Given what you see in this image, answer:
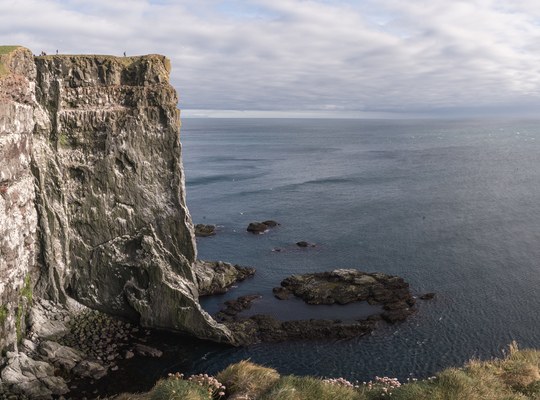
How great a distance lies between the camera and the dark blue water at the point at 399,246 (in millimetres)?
43469

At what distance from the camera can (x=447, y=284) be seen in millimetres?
58375

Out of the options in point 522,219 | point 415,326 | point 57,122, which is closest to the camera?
point 57,122

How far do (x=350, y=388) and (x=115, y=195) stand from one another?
33.8 meters

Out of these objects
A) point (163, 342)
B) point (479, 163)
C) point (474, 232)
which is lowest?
point (163, 342)

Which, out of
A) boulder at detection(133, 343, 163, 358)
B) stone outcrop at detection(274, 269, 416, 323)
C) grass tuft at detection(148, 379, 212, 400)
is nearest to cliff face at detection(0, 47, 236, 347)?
boulder at detection(133, 343, 163, 358)

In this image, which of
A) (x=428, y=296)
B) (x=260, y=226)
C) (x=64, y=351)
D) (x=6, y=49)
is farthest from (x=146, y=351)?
(x=260, y=226)

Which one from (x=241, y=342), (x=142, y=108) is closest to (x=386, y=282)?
(x=241, y=342)

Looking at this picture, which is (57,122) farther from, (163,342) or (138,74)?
(163,342)

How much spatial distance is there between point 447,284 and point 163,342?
35670mm

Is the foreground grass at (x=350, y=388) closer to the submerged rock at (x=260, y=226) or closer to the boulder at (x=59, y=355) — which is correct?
the boulder at (x=59, y=355)

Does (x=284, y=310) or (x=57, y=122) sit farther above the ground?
(x=57, y=122)

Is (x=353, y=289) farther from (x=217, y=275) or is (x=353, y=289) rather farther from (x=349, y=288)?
(x=217, y=275)

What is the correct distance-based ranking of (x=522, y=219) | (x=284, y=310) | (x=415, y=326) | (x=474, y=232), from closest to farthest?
(x=415, y=326)
(x=284, y=310)
(x=474, y=232)
(x=522, y=219)

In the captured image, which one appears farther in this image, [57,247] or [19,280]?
[57,247]
